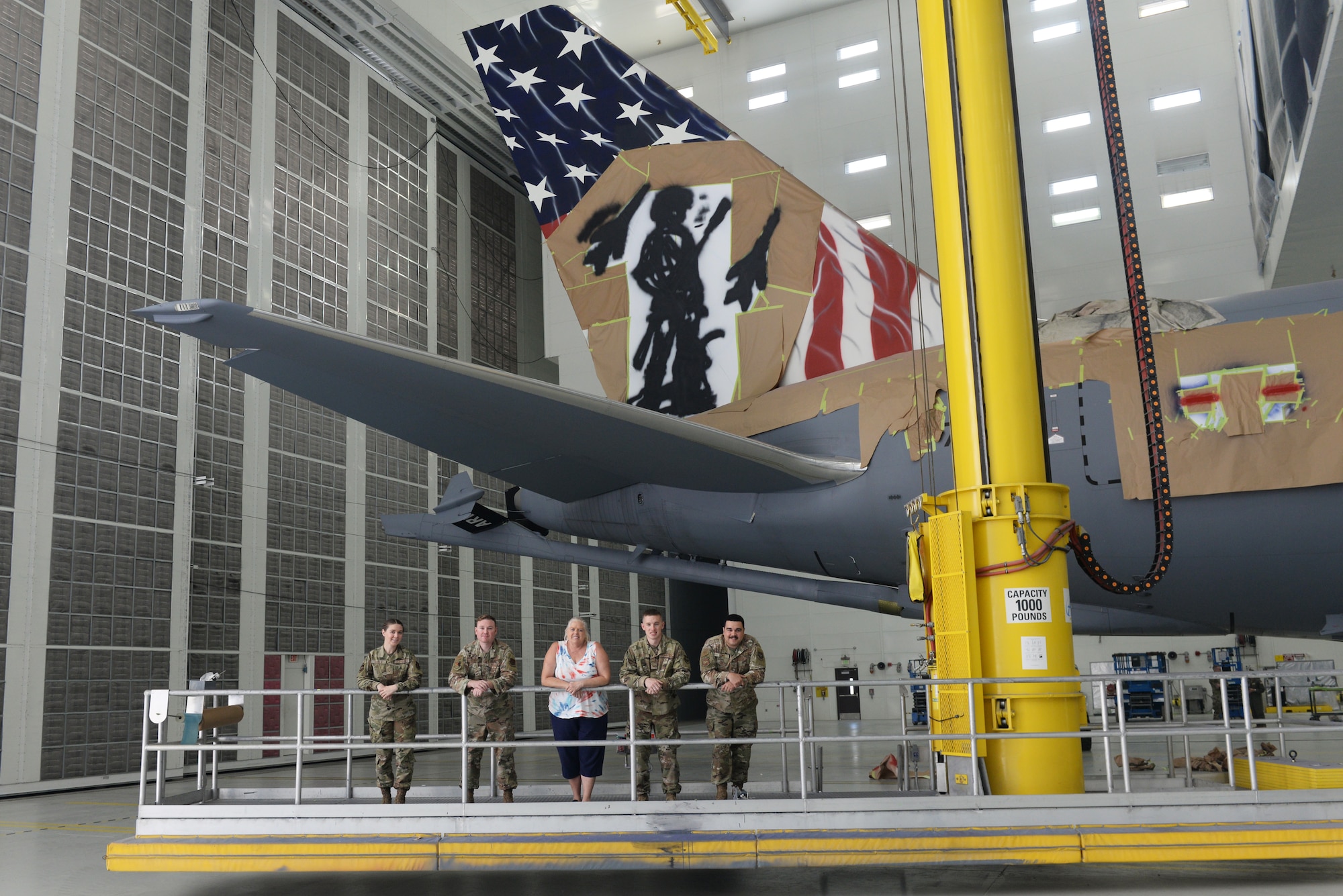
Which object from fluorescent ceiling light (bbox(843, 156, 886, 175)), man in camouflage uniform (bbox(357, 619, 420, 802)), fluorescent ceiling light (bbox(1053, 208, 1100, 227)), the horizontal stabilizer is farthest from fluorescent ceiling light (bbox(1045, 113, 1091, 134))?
man in camouflage uniform (bbox(357, 619, 420, 802))

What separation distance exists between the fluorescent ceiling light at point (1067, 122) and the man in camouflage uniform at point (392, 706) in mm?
23171

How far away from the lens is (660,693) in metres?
8.30

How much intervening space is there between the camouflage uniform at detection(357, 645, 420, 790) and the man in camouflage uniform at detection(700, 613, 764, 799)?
2539mm

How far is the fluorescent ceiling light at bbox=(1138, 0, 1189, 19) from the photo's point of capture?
25.5 m

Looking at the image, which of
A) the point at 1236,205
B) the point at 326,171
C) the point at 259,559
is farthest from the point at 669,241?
the point at 1236,205

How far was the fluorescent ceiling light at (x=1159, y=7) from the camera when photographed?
2553 centimetres

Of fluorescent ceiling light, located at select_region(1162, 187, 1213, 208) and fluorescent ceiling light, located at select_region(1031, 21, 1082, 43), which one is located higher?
fluorescent ceiling light, located at select_region(1031, 21, 1082, 43)

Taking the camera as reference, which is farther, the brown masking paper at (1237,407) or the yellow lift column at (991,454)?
the brown masking paper at (1237,407)

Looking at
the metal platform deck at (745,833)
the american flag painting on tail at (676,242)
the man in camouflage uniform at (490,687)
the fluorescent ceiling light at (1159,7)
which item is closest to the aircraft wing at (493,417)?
the man in camouflage uniform at (490,687)

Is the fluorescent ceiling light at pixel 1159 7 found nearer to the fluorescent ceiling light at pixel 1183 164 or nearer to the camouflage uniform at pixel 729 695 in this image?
the fluorescent ceiling light at pixel 1183 164

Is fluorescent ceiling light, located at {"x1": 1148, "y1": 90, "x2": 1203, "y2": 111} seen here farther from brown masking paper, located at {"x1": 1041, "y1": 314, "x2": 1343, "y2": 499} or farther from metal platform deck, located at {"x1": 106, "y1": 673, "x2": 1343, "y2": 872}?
metal platform deck, located at {"x1": 106, "y1": 673, "x2": 1343, "y2": 872}

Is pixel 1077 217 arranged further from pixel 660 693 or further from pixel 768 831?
pixel 768 831

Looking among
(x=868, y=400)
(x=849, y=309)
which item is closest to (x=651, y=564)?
(x=868, y=400)

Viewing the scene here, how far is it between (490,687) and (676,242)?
7.84 meters
